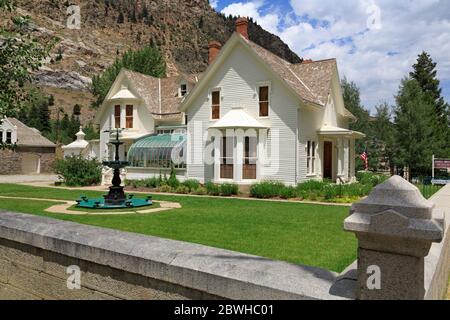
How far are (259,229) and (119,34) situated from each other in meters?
145

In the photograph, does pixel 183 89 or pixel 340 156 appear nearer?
pixel 340 156

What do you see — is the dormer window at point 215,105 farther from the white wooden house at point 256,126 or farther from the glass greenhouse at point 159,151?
the glass greenhouse at point 159,151

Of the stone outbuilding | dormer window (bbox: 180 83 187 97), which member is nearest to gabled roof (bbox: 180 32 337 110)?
dormer window (bbox: 180 83 187 97)

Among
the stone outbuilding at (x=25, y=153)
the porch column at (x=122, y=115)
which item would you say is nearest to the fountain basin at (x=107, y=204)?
the porch column at (x=122, y=115)

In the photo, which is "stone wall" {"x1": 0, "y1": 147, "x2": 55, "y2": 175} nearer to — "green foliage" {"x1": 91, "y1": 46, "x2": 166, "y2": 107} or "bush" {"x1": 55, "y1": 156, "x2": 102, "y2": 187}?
"green foliage" {"x1": 91, "y1": 46, "x2": 166, "y2": 107}

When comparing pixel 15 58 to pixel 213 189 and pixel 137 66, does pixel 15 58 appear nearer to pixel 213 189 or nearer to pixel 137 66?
pixel 213 189

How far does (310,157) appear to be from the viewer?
2352 centimetres

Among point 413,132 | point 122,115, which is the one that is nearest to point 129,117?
point 122,115

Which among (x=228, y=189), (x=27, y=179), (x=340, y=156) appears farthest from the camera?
(x=27, y=179)

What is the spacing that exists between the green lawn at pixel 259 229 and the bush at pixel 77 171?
1195 centimetres

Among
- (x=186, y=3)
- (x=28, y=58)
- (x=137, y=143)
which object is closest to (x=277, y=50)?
(x=186, y=3)

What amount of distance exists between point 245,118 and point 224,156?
272cm

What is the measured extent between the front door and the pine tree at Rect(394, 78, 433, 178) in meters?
8.14
